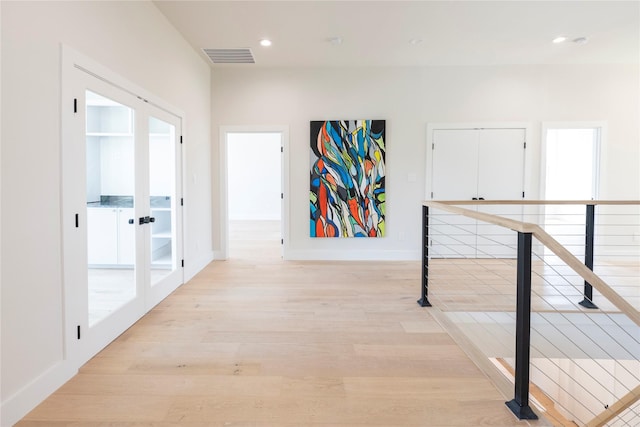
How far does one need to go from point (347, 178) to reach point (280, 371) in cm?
338

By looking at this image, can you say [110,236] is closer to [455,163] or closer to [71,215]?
[71,215]

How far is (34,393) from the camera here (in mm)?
1817

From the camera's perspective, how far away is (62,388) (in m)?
2.00

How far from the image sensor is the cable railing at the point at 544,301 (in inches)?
68.4

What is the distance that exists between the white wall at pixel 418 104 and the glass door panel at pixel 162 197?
1469 millimetres

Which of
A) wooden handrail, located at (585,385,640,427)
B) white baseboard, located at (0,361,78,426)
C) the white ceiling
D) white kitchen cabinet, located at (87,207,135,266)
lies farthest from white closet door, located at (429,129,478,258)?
white baseboard, located at (0,361,78,426)

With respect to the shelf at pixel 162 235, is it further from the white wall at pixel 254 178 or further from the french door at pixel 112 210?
the white wall at pixel 254 178

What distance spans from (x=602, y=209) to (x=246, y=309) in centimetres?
529

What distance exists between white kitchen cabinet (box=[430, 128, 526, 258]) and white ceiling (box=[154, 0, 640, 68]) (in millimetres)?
1046

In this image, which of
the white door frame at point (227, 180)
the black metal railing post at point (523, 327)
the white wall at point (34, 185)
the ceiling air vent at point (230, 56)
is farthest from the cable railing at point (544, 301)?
the ceiling air vent at point (230, 56)

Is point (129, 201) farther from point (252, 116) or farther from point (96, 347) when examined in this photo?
point (252, 116)

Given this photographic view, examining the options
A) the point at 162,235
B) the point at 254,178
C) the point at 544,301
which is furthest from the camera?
the point at 254,178

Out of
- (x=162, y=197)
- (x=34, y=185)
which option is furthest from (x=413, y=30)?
(x=34, y=185)

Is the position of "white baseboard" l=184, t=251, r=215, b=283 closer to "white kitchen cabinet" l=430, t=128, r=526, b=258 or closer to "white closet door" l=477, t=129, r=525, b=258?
"white kitchen cabinet" l=430, t=128, r=526, b=258
